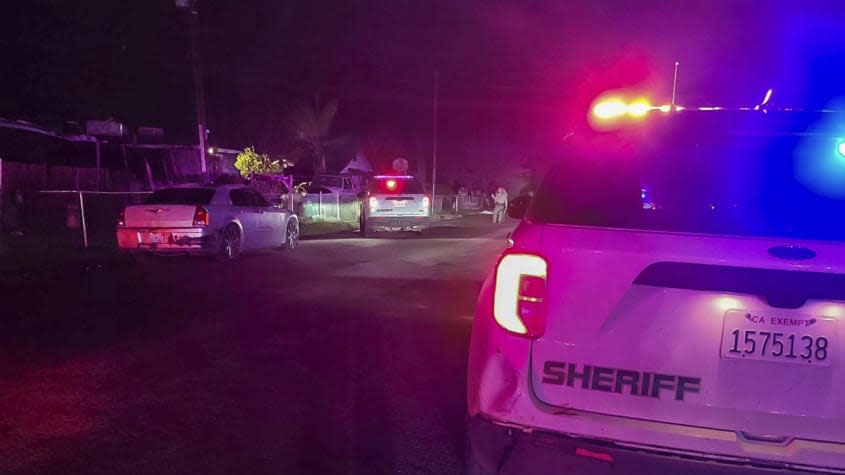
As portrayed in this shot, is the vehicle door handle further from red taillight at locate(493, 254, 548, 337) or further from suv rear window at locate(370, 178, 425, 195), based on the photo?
suv rear window at locate(370, 178, 425, 195)

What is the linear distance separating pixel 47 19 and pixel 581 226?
89.9ft

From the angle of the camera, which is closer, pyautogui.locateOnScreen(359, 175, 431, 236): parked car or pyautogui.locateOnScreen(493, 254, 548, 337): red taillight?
pyautogui.locateOnScreen(493, 254, 548, 337): red taillight

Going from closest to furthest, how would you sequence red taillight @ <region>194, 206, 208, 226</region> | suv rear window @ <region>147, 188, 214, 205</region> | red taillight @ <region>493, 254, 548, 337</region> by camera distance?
red taillight @ <region>493, 254, 548, 337</region>
red taillight @ <region>194, 206, 208, 226</region>
suv rear window @ <region>147, 188, 214, 205</region>

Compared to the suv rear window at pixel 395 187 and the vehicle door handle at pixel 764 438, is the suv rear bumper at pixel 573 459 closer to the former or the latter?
the vehicle door handle at pixel 764 438

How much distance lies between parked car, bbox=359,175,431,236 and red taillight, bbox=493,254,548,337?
17.6m

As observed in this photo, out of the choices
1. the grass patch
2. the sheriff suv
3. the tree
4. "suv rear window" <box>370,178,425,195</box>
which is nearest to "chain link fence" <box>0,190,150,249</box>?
the grass patch

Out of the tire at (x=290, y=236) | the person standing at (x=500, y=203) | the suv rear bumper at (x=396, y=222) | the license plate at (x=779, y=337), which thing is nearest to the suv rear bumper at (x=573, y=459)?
the license plate at (x=779, y=337)

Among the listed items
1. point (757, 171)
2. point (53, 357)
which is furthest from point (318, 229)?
point (757, 171)

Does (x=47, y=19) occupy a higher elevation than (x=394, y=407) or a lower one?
higher

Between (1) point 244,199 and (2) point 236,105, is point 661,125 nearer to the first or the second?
(1) point 244,199

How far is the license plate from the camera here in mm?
2484

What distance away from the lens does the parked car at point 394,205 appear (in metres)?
20.4

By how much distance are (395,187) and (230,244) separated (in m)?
8.22

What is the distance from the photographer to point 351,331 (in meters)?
7.45
